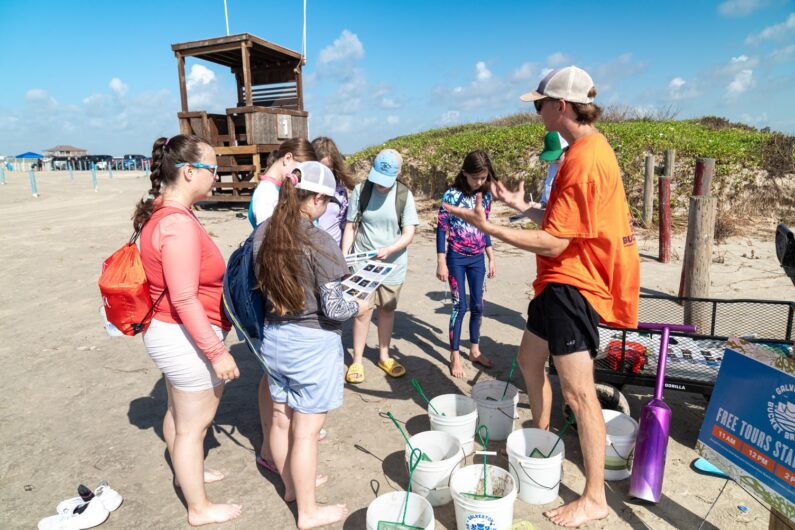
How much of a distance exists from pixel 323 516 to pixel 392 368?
6.74ft

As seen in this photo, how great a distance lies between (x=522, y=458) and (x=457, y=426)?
1.73ft

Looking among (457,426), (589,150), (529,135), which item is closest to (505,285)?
(457,426)

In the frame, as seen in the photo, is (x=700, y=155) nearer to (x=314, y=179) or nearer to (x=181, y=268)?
(x=314, y=179)

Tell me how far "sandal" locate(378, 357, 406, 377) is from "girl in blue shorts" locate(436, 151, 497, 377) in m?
0.48

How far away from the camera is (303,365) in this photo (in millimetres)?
2473

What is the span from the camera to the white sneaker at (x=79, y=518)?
9.01 ft

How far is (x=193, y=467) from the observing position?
263 cm

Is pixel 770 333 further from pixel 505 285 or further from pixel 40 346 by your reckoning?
pixel 40 346

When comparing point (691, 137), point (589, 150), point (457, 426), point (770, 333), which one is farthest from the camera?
point (691, 137)

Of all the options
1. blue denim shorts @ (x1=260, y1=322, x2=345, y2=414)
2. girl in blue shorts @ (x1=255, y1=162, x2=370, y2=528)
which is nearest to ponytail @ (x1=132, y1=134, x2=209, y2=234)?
girl in blue shorts @ (x1=255, y1=162, x2=370, y2=528)

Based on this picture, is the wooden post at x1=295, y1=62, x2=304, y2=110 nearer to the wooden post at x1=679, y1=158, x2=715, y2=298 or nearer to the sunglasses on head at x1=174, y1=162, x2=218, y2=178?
the wooden post at x1=679, y1=158, x2=715, y2=298

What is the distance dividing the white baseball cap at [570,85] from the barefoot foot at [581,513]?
2122 mm

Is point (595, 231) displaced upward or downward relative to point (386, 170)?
downward

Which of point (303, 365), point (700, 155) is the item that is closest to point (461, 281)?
point (303, 365)
